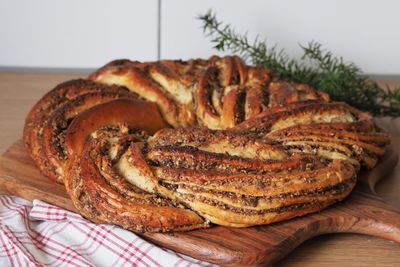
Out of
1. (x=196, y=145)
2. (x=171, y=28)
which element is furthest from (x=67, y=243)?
(x=171, y=28)

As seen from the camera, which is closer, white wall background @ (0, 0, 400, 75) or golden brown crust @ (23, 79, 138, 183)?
golden brown crust @ (23, 79, 138, 183)

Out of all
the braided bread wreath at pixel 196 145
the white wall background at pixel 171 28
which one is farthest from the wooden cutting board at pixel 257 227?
the white wall background at pixel 171 28

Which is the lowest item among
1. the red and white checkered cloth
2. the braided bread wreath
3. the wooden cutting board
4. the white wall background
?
the red and white checkered cloth

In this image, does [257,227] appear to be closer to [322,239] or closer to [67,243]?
[322,239]

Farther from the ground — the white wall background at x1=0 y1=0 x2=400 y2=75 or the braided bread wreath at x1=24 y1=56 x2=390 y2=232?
the white wall background at x1=0 y1=0 x2=400 y2=75

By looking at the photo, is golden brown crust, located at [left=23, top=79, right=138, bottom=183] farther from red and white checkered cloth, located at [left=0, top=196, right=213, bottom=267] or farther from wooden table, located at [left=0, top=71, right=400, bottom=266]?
wooden table, located at [left=0, top=71, right=400, bottom=266]

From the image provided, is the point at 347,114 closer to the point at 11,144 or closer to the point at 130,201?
the point at 130,201

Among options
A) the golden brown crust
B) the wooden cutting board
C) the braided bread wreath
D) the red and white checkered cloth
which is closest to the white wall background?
the braided bread wreath

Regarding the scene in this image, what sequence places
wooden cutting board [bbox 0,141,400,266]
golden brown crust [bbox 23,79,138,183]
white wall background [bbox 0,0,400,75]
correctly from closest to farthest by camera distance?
wooden cutting board [bbox 0,141,400,266] < golden brown crust [bbox 23,79,138,183] < white wall background [bbox 0,0,400,75]

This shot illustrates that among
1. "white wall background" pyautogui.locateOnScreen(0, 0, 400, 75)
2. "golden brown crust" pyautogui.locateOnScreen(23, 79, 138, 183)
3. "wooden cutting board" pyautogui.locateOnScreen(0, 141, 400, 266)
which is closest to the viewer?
"wooden cutting board" pyautogui.locateOnScreen(0, 141, 400, 266)
